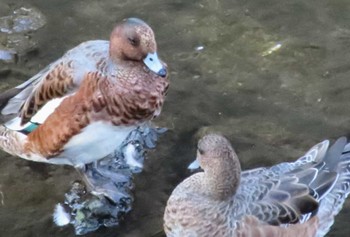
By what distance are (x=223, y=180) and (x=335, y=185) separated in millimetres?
790

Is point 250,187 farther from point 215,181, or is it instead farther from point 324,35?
point 324,35

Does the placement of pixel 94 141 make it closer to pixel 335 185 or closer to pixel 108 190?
pixel 108 190

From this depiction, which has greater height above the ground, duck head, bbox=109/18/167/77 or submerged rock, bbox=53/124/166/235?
duck head, bbox=109/18/167/77

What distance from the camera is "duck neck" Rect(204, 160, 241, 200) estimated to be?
15.7 ft

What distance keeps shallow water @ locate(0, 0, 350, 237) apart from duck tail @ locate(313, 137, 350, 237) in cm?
12

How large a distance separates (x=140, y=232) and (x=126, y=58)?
100 centimetres

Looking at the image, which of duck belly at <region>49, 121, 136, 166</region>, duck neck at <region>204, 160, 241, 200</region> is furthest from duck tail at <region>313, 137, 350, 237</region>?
duck belly at <region>49, 121, 136, 166</region>

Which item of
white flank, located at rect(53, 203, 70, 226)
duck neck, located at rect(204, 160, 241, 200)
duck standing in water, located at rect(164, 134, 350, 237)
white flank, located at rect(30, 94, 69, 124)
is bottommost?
white flank, located at rect(53, 203, 70, 226)

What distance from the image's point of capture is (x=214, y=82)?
6406mm

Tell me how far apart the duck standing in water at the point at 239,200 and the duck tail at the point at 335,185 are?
0.03 m

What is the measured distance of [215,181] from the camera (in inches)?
190

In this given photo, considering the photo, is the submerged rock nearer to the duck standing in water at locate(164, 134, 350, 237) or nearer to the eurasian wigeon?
the eurasian wigeon

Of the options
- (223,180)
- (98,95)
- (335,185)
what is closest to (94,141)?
(98,95)

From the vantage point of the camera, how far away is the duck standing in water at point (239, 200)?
4773 mm
